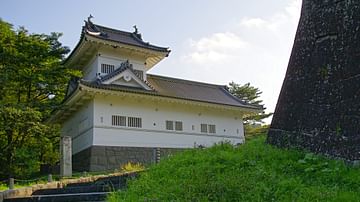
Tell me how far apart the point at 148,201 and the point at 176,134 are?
16123 millimetres

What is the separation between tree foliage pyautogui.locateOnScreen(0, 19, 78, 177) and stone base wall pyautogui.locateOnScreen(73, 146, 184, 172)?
2395 millimetres

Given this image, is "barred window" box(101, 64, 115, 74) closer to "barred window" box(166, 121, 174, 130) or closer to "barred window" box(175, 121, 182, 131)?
"barred window" box(166, 121, 174, 130)

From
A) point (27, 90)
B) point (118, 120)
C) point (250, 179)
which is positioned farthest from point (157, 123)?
point (250, 179)

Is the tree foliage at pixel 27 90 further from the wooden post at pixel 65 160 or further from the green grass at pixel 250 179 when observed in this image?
the green grass at pixel 250 179

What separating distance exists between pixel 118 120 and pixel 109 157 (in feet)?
6.59

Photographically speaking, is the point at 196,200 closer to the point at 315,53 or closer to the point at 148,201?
the point at 148,201

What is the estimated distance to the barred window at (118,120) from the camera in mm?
19178

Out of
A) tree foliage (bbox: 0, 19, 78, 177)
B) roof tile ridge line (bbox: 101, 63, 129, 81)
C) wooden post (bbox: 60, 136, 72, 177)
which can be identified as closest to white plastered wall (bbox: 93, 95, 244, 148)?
roof tile ridge line (bbox: 101, 63, 129, 81)

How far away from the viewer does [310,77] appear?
7223 mm

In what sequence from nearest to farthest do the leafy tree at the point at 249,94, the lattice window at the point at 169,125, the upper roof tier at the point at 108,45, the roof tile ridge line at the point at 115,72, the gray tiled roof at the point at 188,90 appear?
the roof tile ridge line at the point at 115,72 < the upper roof tier at the point at 108,45 < the gray tiled roof at the point at 188,90 < the lattice window at the point at 169,125 < the leafy tree at the point at 249,94

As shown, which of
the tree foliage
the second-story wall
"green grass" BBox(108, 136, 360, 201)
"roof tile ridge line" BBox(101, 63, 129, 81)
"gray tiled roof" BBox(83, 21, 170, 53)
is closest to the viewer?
"green grass" BBox(108, 136, 360, 201)

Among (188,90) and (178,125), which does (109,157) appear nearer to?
(178,125)

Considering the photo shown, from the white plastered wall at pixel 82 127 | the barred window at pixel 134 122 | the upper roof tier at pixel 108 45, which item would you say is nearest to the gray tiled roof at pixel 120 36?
the upper roof tier at pixel 108 45

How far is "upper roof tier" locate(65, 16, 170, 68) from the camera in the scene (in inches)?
801
